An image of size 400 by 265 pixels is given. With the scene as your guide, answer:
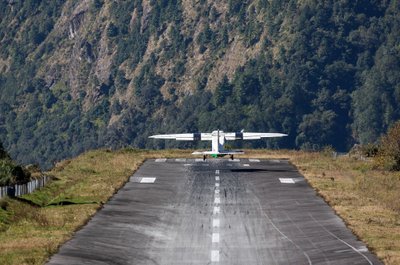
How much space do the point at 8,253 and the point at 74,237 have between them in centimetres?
476

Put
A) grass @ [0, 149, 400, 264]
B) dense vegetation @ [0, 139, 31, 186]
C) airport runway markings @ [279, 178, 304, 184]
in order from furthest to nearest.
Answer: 1. airport runway markings @ [279, 178, 304, 184]
2. dense vegetation @ [0, 139, 31, 186]
3. grass @ [0, 149, 400, 264]

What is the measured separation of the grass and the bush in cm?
119

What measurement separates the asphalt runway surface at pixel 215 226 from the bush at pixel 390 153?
1015 centimetres

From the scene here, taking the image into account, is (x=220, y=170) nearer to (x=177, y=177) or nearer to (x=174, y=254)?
(x=177, y=177)

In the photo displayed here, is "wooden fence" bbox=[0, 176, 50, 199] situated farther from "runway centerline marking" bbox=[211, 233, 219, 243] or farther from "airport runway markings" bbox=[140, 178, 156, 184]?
"runway centerline marking" bbox=[211, 233, 219, 243]

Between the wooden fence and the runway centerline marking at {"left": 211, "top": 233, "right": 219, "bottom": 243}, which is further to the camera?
the wooden fence

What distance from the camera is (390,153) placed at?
84.6 metres

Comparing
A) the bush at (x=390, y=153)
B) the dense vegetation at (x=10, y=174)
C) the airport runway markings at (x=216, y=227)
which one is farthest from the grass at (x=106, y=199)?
the airport runway markings at (x=216, y=227)

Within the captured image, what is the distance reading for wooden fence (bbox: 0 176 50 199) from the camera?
57.8 m

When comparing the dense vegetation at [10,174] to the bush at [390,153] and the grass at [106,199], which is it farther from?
the bush at [390,153]

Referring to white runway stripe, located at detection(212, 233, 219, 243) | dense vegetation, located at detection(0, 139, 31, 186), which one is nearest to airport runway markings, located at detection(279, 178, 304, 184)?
dense vegetation, located at detection(0, 139, 31, 186)

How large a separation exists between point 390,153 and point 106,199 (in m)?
30.6

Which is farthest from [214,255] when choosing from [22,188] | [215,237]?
[22,188]

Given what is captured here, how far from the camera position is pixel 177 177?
76688mm
